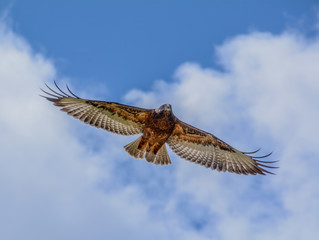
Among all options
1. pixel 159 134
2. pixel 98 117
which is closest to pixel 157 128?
pixel 159 134

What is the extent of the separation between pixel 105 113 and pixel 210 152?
3.57m

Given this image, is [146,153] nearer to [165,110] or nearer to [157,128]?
[157,128]

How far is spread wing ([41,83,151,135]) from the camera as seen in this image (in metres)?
14.5

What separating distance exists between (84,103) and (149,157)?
255cm

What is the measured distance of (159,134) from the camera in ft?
48.3

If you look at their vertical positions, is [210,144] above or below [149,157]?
above

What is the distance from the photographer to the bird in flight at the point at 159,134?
14531mm

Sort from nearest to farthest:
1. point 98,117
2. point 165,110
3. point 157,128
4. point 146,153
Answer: point 165,110 → point 157,128 → point 98,117 → point 146,153

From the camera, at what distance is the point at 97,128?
14.6 meters

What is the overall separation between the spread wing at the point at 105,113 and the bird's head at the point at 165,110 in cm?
42

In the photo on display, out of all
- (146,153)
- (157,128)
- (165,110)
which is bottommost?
(146,153)

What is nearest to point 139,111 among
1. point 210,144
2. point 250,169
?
point 210,144

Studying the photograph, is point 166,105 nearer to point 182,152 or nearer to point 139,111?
point 139,111

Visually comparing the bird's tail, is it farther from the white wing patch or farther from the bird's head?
the bird's head
